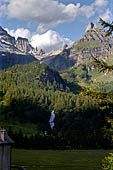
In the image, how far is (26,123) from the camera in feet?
575

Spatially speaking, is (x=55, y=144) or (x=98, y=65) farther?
(x=55, y=144)

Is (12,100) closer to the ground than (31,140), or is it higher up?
higher up

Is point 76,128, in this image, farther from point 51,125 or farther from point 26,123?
point 26,123

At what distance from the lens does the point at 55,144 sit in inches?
3981

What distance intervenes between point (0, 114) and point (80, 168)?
12688cm

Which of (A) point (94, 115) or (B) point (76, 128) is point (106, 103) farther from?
(A) point (94, 115)

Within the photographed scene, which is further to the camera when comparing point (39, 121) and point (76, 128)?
point (39, 121)

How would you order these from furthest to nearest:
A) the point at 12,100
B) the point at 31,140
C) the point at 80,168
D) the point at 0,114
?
the point at 12,100, the point at 0,114, the point at 31,140, the point at 80,168

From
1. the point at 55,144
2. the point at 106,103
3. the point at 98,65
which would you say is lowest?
the point at 55,144

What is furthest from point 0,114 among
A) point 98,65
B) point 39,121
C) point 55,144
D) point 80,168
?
point 98,65

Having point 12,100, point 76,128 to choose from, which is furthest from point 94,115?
point 12,100

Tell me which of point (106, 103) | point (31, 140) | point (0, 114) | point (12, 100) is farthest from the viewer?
point (12, 100)

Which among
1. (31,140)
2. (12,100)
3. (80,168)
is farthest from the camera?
(12,100)

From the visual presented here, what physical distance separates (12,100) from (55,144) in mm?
98123
